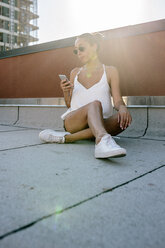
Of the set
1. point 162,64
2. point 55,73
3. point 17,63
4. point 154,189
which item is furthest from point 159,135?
point 17,63

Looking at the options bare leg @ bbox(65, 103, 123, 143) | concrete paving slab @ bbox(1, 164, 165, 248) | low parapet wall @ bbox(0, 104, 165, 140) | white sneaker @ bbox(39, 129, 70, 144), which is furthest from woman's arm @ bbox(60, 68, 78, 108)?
concrete paving slab @ bbox(1, 164, 165, 248)

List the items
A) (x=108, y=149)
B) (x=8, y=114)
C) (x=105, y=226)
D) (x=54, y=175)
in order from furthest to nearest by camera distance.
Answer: (x=8, y=114), (x=108, y=149), (x=54, y=175), (x=105, y=226)

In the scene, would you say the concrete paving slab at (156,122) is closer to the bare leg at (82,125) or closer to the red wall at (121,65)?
the red wall at (121,65)

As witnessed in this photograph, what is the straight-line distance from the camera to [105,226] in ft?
3.10

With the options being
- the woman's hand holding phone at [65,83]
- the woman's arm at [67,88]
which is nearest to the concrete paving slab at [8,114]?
the woman's arm at [67,88]

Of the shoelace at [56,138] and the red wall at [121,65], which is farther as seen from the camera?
the red wall at [121,65]

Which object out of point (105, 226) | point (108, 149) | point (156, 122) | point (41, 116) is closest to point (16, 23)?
point (41, 116)

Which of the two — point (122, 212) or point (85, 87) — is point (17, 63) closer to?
A: point (85, 87)

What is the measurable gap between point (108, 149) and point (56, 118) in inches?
102

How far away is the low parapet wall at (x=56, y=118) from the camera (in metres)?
3.37

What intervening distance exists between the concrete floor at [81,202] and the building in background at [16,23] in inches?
1591

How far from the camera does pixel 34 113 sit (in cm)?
477

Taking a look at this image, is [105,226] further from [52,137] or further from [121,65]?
[121,65]

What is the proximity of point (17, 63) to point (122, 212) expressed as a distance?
16.7ft
